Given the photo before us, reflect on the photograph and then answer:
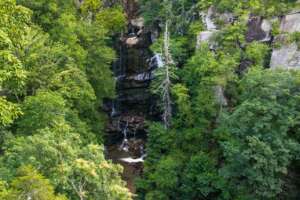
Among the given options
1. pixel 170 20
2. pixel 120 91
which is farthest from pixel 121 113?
pixel 170 20

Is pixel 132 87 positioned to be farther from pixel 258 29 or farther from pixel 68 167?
pixel 68 167

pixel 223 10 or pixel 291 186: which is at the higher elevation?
pixel 223 10

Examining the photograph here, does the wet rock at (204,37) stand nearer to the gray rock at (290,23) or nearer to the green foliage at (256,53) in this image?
the green foliage at (256,53)

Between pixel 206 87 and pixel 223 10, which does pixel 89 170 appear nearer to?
pixel 206 87

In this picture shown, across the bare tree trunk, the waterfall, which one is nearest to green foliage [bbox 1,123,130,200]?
the bare tree trunk

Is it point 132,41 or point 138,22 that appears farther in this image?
point 138,22

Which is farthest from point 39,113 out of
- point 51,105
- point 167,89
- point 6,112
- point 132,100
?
point 132,100

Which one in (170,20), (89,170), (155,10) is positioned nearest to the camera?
(89,170)
